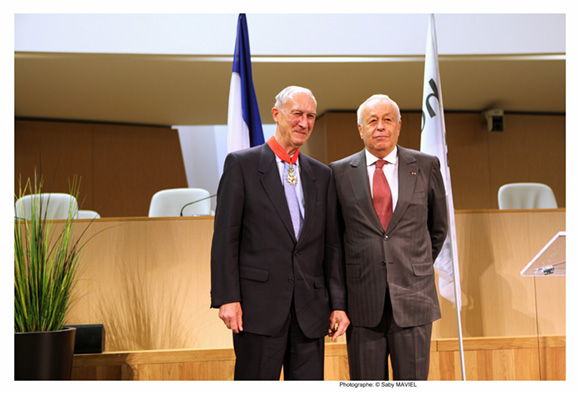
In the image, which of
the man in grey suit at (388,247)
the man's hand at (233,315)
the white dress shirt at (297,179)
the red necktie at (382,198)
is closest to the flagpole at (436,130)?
the man in grey suit at (388,247)

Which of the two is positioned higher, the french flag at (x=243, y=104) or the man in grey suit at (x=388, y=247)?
the french flag at (x=243, y=104)

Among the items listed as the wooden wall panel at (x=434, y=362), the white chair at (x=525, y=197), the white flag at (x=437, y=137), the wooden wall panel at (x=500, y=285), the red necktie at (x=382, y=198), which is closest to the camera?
the red necktie at (x=382, y=198)

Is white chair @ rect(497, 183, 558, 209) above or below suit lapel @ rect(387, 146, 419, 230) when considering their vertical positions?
above

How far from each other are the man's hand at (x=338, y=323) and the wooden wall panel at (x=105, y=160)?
5.93m

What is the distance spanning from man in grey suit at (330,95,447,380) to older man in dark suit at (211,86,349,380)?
0.24 feet

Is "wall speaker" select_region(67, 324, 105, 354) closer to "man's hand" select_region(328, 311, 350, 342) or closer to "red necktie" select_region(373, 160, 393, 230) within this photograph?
"man's hand" select_region(328, 311, 350, 342)

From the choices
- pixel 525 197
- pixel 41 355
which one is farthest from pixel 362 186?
pixel 525 197

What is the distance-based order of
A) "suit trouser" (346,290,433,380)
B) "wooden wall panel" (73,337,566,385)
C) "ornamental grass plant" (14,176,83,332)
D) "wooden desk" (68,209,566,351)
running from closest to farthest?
1. "suit trouser" (346,290,433,380)
2. "ornamental grass plant" (14,176,83,332)
3. "wooden wall panel" (73,337,566,385)
4. "wooden desk" (68,209,566,351)

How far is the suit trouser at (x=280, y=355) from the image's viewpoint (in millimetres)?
2039

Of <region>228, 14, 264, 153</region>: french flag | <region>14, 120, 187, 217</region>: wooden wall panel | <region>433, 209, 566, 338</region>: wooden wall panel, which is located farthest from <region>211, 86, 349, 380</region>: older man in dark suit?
<region>14, 120, 187, 217</region>: wooden wall panel

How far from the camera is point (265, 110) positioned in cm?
736

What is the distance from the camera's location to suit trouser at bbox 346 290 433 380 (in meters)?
2.13

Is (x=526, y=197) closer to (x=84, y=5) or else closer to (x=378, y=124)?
(x=378, y=124)

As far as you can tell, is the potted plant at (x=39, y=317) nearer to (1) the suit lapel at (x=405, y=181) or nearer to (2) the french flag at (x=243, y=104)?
(2) the french flag at (x=243, y=104)
